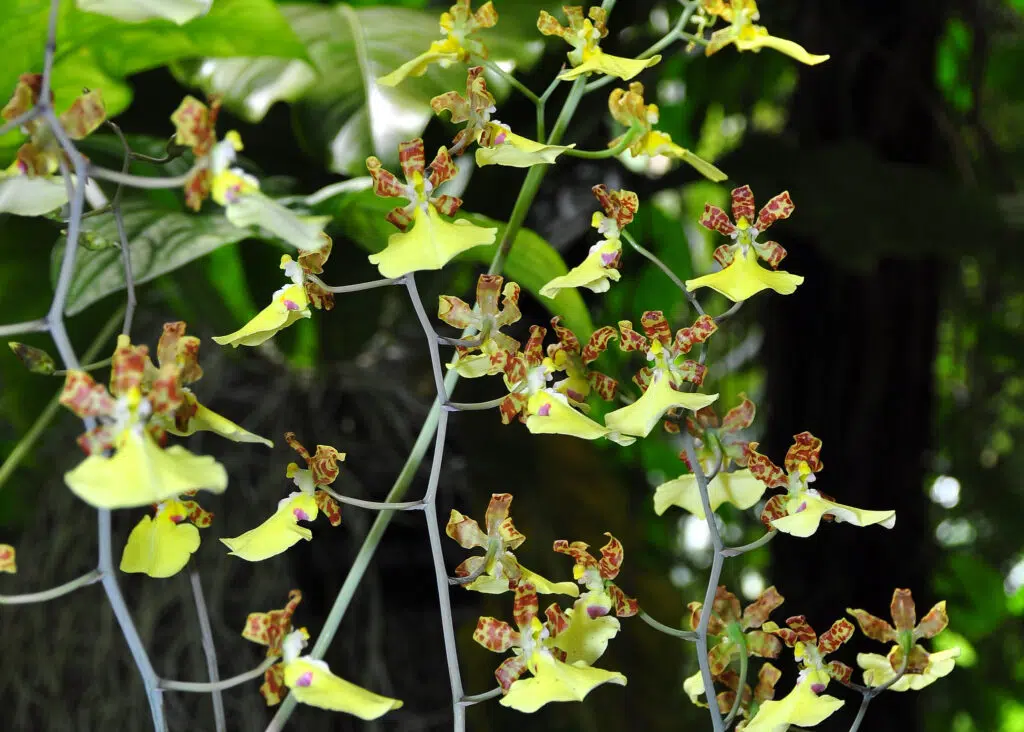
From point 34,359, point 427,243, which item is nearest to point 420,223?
point 427,243

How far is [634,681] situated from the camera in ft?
2.54

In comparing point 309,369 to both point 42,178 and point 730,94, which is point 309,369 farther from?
point 730,94

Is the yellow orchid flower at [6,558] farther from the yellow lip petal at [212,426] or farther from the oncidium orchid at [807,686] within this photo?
the oncidium orchid at [807,686]

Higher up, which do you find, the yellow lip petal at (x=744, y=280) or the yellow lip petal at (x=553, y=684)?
the yellow lip petal at (x=744, y=280)

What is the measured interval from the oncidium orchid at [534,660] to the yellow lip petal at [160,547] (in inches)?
3.6

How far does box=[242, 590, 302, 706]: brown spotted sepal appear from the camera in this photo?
264 mm

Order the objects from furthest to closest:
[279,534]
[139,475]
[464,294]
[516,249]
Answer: [464,294], [516,249], [279,534], [139,475]

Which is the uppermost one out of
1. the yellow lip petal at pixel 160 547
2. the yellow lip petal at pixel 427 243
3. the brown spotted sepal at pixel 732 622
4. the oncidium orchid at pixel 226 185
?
the oncidium orchid at pixel 226 185

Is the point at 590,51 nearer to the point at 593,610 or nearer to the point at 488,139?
the point at 488,139

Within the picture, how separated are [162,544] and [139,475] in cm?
9

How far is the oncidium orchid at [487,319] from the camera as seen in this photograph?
0.98ft

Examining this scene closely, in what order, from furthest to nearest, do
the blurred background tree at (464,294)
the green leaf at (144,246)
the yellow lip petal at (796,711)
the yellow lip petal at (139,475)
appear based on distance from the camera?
the blurred background tree at (464,294) → the green leaf at (144,246) → the yellow lip petal at (796,711) → the yellow lip petal at (139,475)

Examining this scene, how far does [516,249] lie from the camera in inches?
17.2

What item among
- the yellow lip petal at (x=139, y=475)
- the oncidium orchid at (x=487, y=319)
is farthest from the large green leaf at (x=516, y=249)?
the yellow lip petal at (x=139, y=475)
